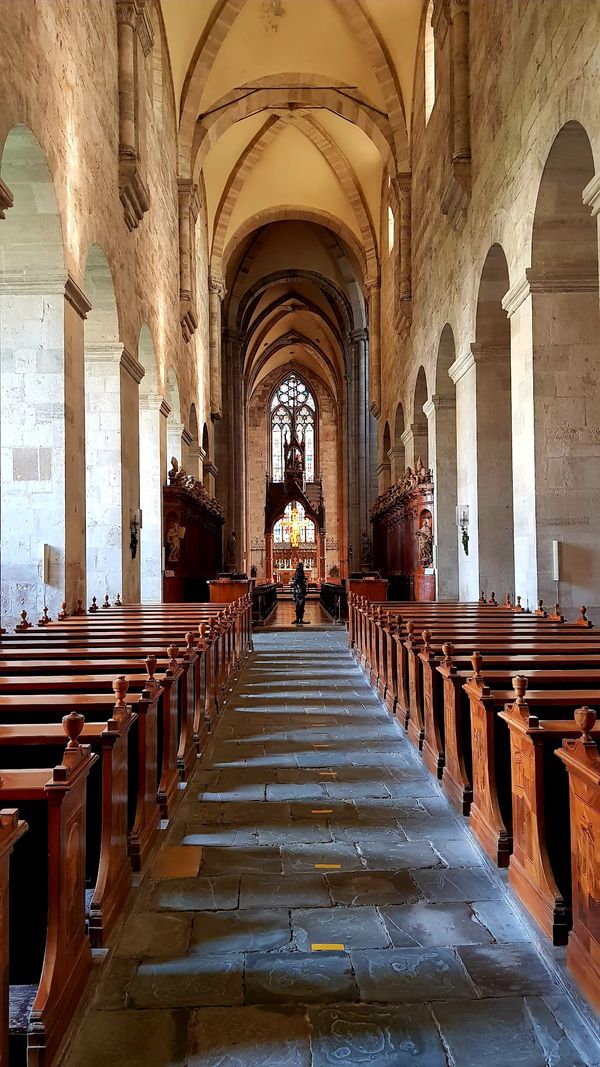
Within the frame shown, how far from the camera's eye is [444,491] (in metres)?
15.4

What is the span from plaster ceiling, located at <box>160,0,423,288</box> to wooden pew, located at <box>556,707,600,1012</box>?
58.1ft

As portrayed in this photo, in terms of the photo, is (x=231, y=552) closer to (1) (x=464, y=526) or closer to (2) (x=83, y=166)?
(1) (x=464, y=526)

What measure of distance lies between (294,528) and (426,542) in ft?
91.2

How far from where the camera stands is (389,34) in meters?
17.7

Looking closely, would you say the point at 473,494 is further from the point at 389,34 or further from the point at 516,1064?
the point at 389,34

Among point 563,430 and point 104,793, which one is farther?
point 563,430

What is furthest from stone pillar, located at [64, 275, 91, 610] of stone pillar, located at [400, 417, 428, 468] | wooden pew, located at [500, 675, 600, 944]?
stone pillar, located at [400, 417, 428, 468]

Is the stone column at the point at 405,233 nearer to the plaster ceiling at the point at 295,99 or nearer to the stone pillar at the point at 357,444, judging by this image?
the plaster ceiling at the point at 295,99

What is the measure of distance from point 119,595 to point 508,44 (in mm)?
9020

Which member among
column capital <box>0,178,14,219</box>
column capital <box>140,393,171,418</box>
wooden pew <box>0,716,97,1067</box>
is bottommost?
wooden pew <box>0,716,97,1067</box>

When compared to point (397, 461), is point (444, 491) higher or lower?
lower

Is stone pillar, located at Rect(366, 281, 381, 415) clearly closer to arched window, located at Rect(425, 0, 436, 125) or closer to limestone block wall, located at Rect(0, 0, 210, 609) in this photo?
arched window, located at Rect(425, 0, 436, 125)

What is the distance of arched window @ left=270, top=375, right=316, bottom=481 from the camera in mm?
46438

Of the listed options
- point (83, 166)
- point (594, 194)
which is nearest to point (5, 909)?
point (594, 194)
